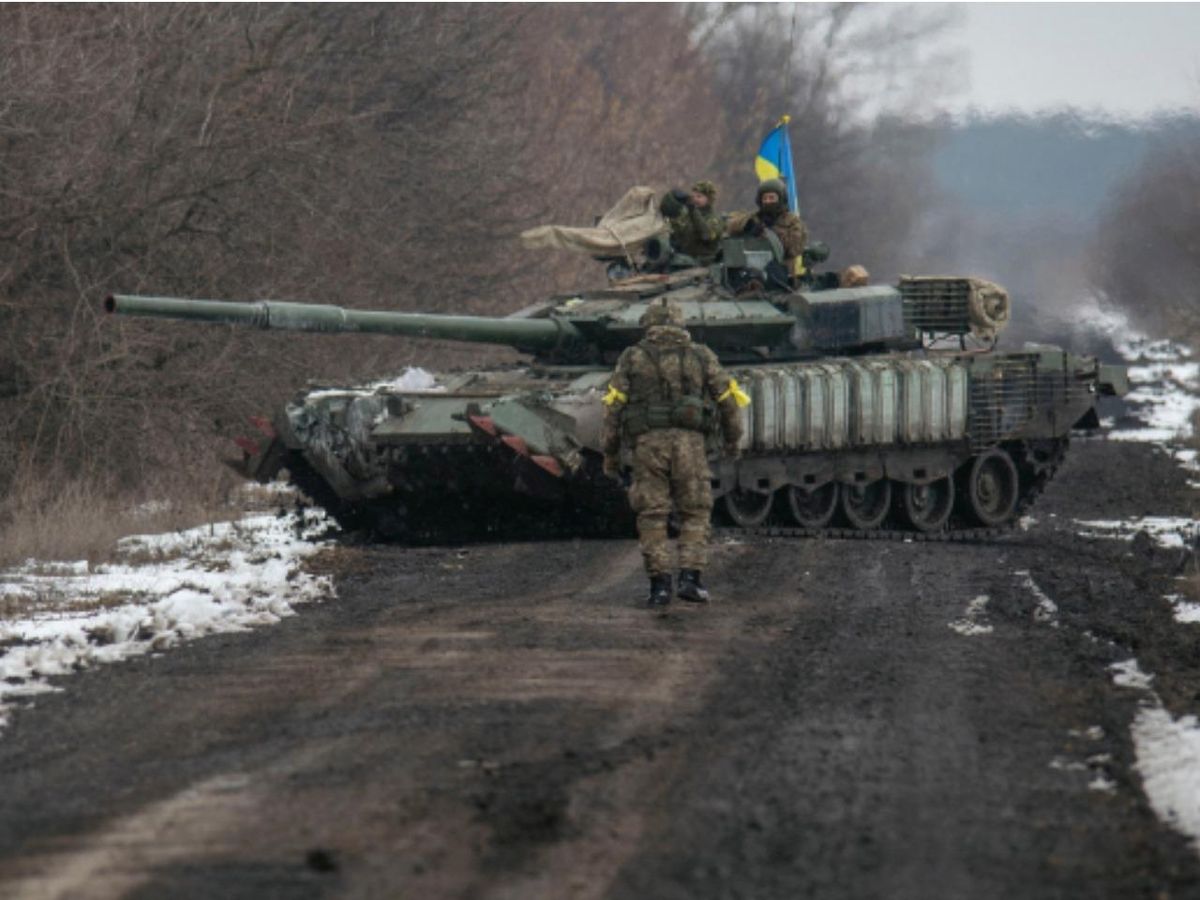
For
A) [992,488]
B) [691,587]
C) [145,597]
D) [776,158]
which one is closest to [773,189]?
[776,158]

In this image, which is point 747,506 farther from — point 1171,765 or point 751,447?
point 1171,765

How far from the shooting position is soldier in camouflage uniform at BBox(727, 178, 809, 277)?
55.8 feet

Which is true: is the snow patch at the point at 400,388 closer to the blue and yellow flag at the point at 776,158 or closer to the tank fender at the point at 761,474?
the tank fender at the point at 761,474

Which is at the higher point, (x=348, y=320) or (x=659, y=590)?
(x=348, y=320)

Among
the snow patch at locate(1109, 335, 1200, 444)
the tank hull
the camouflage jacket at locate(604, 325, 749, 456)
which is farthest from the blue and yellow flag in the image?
the snow patch at locate(1109, 335, 1200, 444)

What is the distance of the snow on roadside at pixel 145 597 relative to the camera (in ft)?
30.1

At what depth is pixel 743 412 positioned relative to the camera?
15.3 meters

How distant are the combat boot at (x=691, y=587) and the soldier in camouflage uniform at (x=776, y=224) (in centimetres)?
621

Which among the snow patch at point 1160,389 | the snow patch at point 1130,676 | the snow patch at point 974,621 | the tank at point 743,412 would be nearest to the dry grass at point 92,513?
the tank at point 743,412

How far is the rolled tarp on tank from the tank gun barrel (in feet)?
3.67

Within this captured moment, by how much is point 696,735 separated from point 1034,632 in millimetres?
3479

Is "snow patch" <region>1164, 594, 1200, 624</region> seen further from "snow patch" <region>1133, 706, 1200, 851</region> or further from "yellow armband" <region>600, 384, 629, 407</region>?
"snow patch" <region>1133, 706, 1200, 851</region>

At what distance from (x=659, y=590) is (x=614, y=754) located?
4074 millimetres

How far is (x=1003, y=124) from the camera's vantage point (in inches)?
1213
